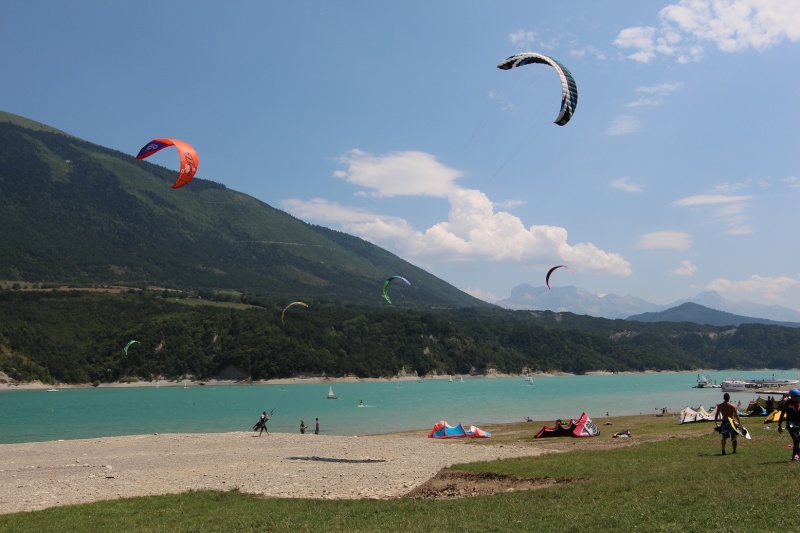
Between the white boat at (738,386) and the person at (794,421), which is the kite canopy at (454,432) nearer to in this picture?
the person at (794,421)

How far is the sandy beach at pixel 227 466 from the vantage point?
1925 cm

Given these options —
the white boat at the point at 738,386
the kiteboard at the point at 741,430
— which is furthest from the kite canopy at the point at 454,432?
the white boat at the point at 738,386

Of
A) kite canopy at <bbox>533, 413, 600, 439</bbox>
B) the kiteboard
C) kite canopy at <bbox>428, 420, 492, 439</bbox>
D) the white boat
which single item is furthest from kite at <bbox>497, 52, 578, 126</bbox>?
the white boat

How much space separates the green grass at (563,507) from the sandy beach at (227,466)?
236cm

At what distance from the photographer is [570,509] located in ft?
40.6

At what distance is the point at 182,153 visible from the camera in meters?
27.7

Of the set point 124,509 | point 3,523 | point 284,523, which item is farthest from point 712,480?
point 3,523

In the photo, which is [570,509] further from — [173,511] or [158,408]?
[158,408]

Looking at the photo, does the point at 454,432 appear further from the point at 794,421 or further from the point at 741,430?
the point at 794,421

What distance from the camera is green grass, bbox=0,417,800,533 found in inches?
433

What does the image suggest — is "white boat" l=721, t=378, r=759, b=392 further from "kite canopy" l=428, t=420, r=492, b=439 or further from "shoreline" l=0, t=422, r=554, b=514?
"shoreline" l=0, t=422, r=554, b=514

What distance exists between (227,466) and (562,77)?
1886 centimetres

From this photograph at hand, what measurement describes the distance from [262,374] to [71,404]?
61.2 metres

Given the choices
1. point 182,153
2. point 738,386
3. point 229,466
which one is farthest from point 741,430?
point 738,386
